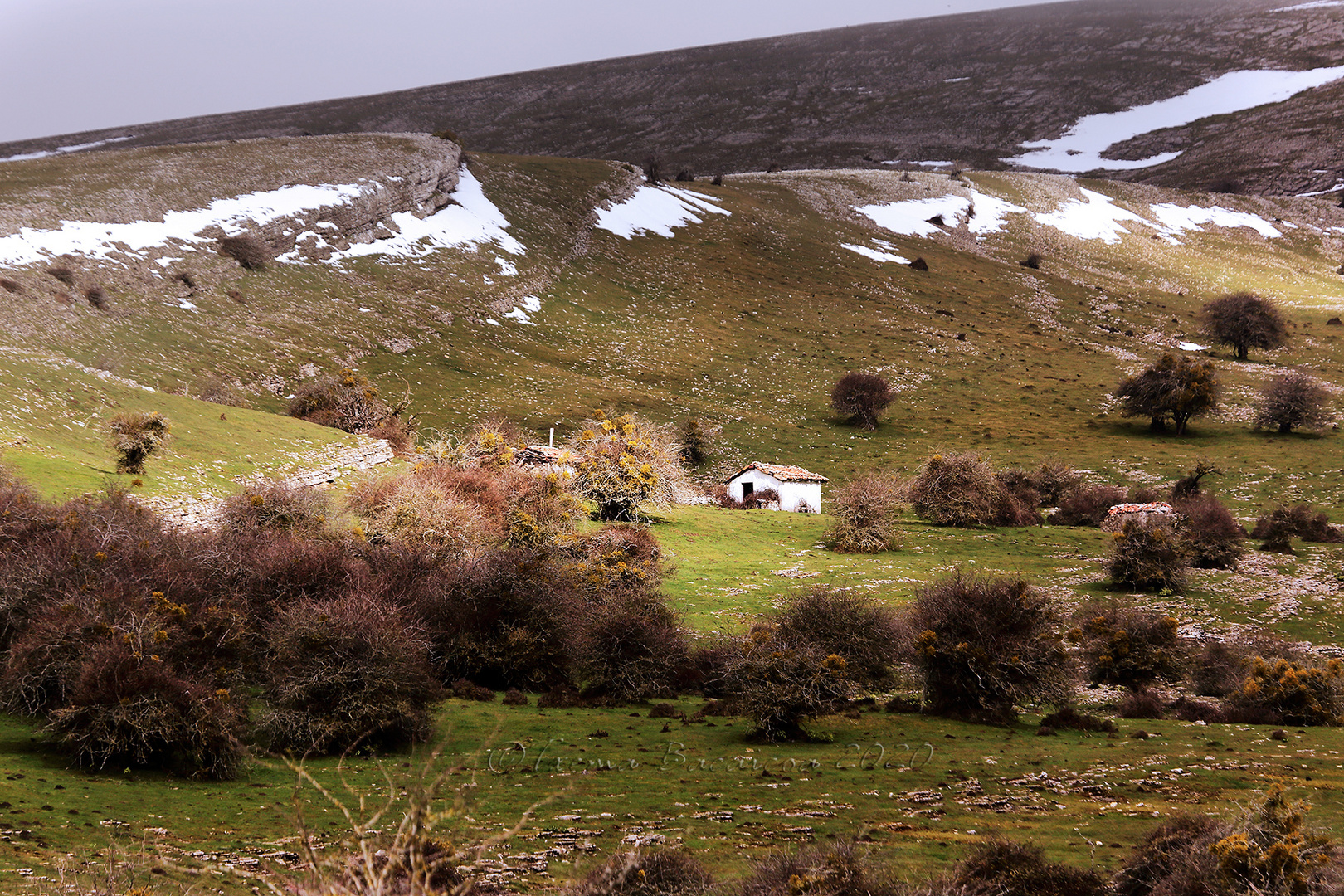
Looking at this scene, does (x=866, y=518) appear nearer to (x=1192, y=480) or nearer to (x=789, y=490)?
(x=789, y=490)

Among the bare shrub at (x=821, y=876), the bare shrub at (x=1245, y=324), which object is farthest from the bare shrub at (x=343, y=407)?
the bare shrub at (x=1245, y=324)

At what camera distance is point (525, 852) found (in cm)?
1380

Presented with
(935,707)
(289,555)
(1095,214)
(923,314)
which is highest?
(1095,214)

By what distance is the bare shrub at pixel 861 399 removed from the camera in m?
75.8

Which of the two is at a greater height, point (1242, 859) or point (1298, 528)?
point (1298, 528)

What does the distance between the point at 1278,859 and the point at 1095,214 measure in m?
156

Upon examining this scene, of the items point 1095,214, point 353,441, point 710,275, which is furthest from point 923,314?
point 353,441

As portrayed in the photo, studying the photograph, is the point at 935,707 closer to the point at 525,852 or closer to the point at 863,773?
the point at 863,773

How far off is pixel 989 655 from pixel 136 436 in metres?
30.1

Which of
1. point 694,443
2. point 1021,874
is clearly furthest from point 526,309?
point 1021,874

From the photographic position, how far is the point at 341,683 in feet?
65.7

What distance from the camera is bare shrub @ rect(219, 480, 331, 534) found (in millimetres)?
29844

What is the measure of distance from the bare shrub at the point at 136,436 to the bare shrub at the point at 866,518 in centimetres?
3038

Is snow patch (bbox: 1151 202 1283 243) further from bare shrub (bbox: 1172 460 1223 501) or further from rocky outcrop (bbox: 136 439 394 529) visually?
rocky outcrop (bbox: 136 439 394 529)
